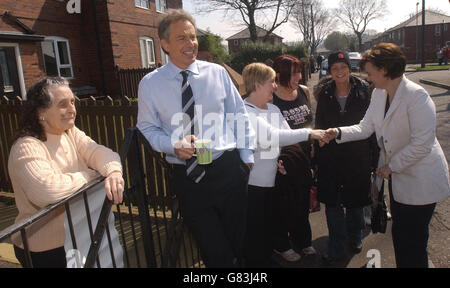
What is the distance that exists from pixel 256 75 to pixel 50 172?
1.82m

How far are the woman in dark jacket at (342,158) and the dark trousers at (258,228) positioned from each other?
623 millimetres

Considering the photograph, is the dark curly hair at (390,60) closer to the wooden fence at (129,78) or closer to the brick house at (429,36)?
the wooden fence at (129,78)

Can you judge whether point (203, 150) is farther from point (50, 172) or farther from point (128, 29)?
point (128, 29)

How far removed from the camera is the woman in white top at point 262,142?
2.96m

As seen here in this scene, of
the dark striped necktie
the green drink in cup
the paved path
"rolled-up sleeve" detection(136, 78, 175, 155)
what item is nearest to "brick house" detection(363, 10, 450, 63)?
the paved path

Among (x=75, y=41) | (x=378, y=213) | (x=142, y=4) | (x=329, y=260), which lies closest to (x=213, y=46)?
(x=142, y=4)

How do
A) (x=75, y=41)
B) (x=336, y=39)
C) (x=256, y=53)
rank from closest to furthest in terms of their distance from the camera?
1. (x=75, y=41)
2. (x=256, y=53)
3. (x=336, y=39)

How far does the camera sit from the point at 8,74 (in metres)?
11.2

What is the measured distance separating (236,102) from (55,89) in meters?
1.23

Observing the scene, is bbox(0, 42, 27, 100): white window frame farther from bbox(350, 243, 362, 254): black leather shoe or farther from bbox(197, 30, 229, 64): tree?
bbox(197, 30, 229, 64): tree

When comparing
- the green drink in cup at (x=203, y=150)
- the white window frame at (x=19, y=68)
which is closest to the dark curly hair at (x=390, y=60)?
the green drink in cup at (x=203, y=150)

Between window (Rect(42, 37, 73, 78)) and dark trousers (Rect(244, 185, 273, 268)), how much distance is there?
12685 millimetres
